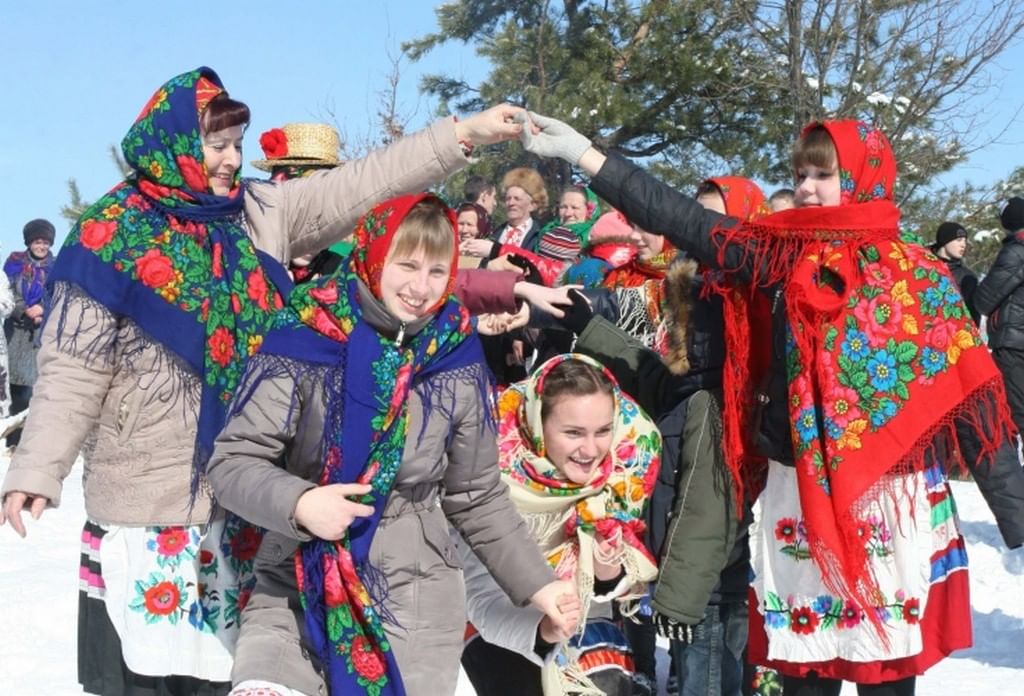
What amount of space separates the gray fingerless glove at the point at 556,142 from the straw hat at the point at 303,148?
1.64 metres

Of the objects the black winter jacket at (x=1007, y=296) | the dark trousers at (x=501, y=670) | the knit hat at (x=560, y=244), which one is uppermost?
the black winter jacket at (x=1007, y=296)

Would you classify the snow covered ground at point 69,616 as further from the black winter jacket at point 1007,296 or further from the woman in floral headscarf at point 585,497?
the woman in floral headscarf at point 585,497

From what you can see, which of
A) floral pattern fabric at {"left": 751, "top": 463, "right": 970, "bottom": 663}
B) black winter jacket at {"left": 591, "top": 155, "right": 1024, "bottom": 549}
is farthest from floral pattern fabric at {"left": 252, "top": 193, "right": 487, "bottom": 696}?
floral pattern fabric at {"left": 751, "top": 463, "right": 970, "bottom": 663}

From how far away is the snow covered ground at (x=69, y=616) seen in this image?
5324 mm

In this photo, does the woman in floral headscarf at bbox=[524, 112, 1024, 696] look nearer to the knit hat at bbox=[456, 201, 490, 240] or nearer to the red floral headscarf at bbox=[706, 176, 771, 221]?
the red floral headscarf at bbox=[706, 176, 771, 221]

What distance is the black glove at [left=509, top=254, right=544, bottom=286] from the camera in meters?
4.48

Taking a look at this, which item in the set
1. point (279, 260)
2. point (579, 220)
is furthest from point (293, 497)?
point (579, 220)

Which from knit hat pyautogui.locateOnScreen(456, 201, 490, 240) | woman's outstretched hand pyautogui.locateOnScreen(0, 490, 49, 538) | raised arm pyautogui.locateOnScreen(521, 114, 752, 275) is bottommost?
woman's outstretched hand pyautogui.locateOnScreen(0, 490, 49, 538)

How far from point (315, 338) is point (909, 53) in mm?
10901

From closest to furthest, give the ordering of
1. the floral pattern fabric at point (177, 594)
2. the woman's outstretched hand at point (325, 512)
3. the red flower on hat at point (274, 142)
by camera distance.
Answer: the woman's outstretched hand at point (325, 512) < the floral pattern fabric at point (177, 594) < the red flower on hat at point (274, 142)

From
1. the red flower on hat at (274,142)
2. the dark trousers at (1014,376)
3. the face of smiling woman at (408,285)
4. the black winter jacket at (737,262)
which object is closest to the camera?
the face of smiling woman at (408,285)

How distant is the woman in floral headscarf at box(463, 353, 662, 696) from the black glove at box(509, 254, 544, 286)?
1.80ft

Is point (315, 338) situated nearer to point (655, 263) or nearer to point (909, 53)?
point (655, 263)

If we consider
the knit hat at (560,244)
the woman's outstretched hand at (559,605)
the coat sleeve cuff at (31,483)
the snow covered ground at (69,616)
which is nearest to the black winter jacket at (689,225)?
the woman's outstretched hand at (559,605)
